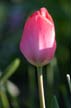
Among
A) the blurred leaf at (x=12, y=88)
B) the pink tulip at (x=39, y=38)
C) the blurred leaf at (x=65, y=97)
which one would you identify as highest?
the pink tulip at (x=39, y=38)

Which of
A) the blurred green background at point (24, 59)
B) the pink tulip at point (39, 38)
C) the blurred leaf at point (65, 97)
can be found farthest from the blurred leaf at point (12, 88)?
the pink tulip at point (39, 38)

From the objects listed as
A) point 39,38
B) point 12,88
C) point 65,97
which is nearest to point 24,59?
point 12,88

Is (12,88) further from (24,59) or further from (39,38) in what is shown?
(39,38)

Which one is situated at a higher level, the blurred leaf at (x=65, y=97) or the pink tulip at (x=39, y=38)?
the pink tulip at (x=39, y=38)

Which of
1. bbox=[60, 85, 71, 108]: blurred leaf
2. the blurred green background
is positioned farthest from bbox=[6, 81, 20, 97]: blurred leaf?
bbox=[60, 85, 71, 108]: blurred leaf

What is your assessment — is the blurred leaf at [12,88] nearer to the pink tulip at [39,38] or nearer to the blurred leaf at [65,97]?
the blurred leaf at [65,97]

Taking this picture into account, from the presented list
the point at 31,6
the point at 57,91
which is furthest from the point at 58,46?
the point at 31,6
